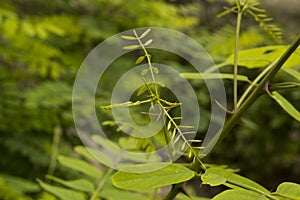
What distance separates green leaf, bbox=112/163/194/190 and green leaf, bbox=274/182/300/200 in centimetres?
9

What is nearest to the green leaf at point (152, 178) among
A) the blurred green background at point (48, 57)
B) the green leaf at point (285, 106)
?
the green leaf at point (285, 106)

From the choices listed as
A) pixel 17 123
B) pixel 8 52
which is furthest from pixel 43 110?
pixel 8 52

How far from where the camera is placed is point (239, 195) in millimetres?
530

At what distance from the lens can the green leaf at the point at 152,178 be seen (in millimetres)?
553

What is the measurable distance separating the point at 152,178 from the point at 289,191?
14 cm

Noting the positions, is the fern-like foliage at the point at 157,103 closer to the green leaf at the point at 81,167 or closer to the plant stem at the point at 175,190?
the plant stem at the point at 175,190

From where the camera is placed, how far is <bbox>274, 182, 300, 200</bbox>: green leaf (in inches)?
21.0

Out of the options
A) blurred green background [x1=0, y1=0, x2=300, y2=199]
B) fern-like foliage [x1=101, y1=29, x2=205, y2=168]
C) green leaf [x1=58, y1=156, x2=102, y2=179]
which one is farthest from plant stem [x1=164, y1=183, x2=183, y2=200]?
blurred green background [x1=0, y1=0, x2=300, y2=199]

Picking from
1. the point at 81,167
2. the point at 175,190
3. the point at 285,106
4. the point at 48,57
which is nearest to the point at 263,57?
the point at 285,106

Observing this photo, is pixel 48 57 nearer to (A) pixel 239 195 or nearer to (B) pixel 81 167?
(B) pixel 81 167

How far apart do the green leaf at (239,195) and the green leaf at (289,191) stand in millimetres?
21

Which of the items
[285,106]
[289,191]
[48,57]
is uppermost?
[48,57]

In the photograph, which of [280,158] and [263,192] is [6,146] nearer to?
[263,192]

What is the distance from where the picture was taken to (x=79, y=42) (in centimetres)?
239
